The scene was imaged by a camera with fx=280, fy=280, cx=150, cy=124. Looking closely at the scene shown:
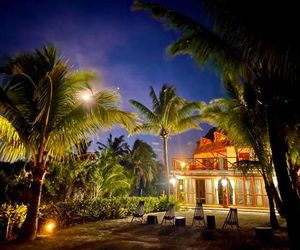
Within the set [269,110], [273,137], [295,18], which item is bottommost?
[273,137]

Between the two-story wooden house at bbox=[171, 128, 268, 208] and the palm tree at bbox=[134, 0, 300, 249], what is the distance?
13.0 meters

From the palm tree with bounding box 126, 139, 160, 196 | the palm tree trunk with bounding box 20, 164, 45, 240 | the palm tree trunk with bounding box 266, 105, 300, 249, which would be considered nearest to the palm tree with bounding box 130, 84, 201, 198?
the palm tree trunk with bounding box 20, 164, 45, 240

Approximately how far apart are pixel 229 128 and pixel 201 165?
12.6 meters

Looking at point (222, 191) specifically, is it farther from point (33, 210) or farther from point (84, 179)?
point (33, 210)

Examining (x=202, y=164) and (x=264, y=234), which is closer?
(x=264, y=234)

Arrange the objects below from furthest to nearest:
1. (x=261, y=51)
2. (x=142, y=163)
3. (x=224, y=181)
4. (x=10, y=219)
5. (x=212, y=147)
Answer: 1. (x=142, y=163)
2. (x=212, y=147)
3. (x=224, y=181)
4. (x=10, y=219)
5. (x=261, y=51)

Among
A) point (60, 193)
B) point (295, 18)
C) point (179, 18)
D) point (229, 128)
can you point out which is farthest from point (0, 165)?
point (295, 18)

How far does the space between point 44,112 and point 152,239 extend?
5337 millimetres

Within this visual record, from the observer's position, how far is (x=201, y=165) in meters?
23.5

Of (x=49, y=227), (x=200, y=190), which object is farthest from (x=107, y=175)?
(x=200, y=190)

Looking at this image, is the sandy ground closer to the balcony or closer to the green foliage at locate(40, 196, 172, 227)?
the green foliage at locate(40, 196, 172, 227)

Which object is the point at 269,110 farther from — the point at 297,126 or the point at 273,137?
the point at 297,126

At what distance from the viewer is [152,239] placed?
30.3 feet

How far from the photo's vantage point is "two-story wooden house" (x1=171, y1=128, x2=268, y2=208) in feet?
64.8
